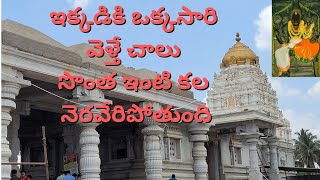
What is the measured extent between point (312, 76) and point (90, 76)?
25.8ft

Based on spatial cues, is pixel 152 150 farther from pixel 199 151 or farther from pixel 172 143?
pixel 172 143

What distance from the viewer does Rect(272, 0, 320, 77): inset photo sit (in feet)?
52.9

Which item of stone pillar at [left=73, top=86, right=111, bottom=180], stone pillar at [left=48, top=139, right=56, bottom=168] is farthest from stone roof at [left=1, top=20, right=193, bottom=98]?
stone pillar at [left=48, top=139, right=56, bottom=168]

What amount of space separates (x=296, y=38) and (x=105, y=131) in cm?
1149

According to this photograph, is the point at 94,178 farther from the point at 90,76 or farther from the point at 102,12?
the point at 102,12

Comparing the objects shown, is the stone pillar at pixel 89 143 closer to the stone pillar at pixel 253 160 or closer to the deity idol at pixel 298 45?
the deity idol at pixel 298 45

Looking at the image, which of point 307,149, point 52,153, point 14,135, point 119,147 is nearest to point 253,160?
point 119,147

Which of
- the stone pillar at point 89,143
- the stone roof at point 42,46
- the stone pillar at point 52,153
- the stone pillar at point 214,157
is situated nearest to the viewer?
the stone roof at point 42,46

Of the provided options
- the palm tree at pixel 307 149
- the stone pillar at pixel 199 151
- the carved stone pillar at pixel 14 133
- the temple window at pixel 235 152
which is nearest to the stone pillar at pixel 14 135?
the carved stone pillar at pixel 14 133

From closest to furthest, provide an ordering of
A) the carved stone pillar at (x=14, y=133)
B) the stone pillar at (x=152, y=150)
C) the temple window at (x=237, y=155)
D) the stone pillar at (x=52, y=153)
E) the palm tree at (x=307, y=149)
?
Result: the carved stone pillar at (x=14, y=133) < the stone pillar at (x=152, y=150) < the stone pillar at (x=52, y=153) < the temple window at (x=237, y=155) < the palm tree at (x=307, y=149)

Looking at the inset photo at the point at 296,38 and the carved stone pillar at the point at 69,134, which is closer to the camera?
the inset photo at the point at 296,38

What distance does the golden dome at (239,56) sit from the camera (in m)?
59.8

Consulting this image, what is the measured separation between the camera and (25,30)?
1762 centimetres

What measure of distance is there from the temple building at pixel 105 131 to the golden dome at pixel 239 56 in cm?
2668
